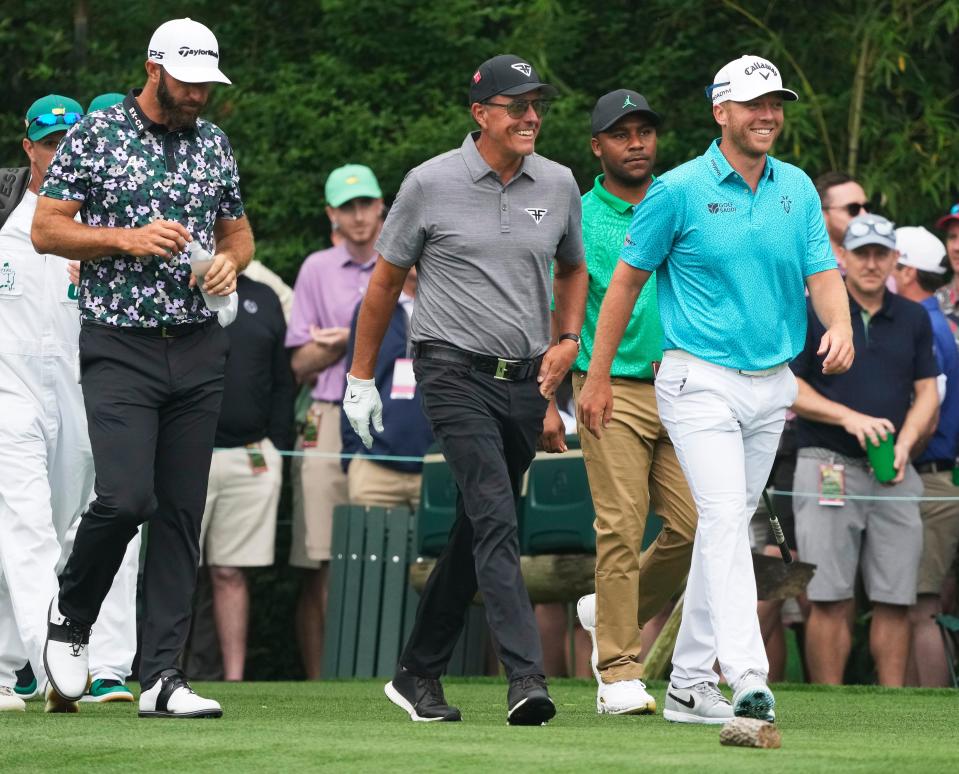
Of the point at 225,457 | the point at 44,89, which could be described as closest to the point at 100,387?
the point at 225,457

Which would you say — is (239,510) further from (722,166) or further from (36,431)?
(722,166)

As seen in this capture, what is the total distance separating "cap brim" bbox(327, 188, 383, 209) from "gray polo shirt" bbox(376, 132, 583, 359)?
442cm

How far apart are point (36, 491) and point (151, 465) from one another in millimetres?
1025

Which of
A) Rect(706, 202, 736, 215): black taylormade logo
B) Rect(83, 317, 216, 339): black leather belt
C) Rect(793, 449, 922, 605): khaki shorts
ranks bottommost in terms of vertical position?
Rect(793, 449, 922, 605): khaki shorts

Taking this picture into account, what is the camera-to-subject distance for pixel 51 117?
8.53 m

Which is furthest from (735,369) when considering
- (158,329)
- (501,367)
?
(158,329)

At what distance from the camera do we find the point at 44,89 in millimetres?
14195

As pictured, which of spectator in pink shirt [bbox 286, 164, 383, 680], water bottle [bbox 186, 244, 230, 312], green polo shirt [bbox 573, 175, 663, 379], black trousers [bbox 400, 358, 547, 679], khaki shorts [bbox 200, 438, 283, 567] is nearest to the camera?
black trousers [bbox 400, 358, 547, 679]

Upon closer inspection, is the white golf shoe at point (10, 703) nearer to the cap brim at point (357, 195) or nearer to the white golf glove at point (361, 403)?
the white golf glove at point (361, 403)

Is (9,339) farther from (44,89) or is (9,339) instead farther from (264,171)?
(44,89)

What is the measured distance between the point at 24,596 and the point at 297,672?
18.5ft

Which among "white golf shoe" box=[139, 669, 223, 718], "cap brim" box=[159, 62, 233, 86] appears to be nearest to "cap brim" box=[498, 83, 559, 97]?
"cap brim" box=[159, 62, 233, 86]

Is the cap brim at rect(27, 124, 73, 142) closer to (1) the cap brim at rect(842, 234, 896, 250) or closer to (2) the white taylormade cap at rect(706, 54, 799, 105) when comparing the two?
(2) the white taylormade cap at rect(706, 54, 799, 105)

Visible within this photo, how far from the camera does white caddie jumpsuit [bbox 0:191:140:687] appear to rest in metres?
8.08
